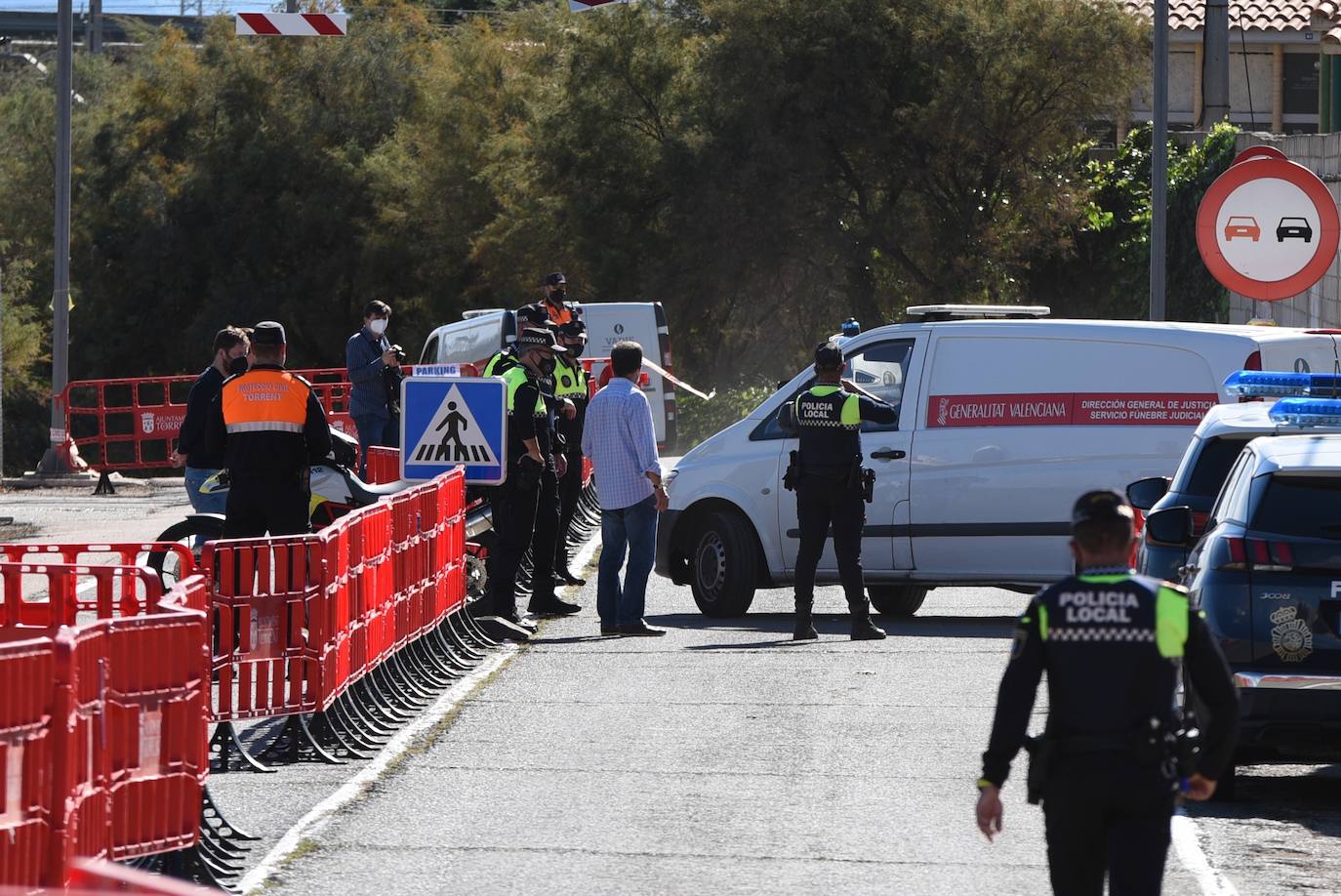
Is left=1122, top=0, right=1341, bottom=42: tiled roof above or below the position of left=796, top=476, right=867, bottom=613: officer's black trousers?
above

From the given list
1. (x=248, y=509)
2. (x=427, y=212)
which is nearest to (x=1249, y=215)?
(x=248, y=509)

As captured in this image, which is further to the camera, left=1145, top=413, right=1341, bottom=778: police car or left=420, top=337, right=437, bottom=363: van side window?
left=420, top=337, right=437, bottom=363: van side window

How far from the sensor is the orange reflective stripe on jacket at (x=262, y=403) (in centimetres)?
1078

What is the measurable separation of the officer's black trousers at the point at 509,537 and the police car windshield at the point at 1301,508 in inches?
231

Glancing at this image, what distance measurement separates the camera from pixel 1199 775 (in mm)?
5230

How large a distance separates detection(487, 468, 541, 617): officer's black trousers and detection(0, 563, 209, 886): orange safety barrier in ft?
19.1

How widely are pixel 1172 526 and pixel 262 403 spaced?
4.57 metres

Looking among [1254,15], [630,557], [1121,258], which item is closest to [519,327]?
[630,557]

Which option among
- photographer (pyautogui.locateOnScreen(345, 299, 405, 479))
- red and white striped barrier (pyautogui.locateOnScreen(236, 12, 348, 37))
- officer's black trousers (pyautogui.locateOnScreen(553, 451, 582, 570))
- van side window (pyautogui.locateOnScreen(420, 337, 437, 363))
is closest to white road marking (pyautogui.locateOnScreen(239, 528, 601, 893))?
officer's black trousers (pyautogui.locateOnScreen(553, 451, 582, 570))

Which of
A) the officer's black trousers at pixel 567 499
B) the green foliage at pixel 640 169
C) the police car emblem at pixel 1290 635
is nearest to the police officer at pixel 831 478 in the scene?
the officer's black trousers at pixel 567 499

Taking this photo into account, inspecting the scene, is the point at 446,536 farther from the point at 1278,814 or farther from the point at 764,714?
the point at 1278,814

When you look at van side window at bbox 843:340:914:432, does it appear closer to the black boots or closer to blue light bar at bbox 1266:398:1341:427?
the black boots

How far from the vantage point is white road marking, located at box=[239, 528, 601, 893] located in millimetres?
7402

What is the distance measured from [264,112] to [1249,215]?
141ft
